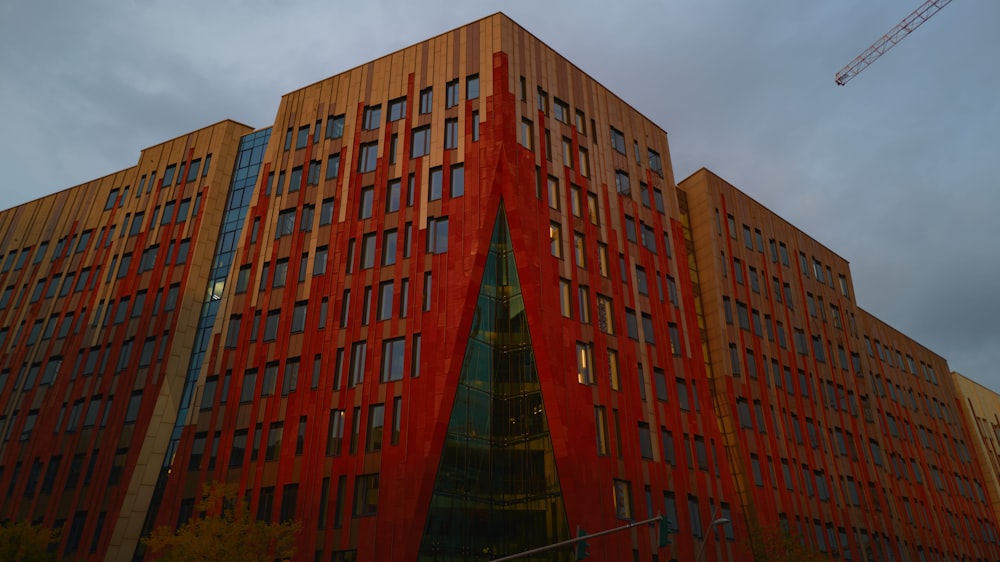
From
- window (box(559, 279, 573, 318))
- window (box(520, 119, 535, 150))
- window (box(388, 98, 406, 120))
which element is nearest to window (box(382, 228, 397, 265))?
window (box(388, 98, 406, 120))

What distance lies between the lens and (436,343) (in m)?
50.4

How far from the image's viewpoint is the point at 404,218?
5684 centimetres

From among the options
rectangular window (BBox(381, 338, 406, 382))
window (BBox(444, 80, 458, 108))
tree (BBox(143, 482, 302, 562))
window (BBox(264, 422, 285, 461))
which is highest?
window (BBox(444, 80, 458, 108))

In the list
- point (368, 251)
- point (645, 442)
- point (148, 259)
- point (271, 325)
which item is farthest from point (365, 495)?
point (148, 259)

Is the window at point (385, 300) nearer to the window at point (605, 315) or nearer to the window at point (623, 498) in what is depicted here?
the window at point (605, 315)

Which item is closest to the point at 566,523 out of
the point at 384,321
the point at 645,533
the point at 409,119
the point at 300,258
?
the point at 645,533

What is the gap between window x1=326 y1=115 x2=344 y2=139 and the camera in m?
64.3

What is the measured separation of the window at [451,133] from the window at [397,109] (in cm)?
459

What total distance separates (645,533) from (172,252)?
4626cm

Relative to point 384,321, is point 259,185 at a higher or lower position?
higher

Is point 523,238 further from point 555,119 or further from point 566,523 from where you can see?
point 566,523

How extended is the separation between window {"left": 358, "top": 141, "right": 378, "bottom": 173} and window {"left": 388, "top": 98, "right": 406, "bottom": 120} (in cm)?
264

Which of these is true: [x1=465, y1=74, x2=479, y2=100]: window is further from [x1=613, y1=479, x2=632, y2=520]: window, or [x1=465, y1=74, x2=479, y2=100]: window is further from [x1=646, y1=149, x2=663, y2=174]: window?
[x1=613, y1=479, x2=632, y2=520]: window

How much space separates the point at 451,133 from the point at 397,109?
21.4ft
